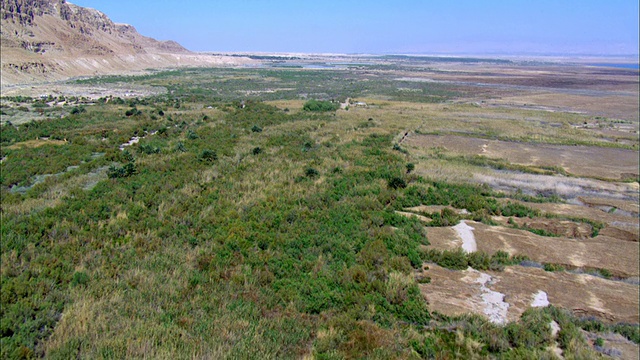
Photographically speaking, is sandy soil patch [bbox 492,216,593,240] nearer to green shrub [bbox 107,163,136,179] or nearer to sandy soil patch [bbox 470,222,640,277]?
sandy soil patch [bbox 470,222,640,277]

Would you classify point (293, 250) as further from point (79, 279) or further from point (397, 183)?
point (397, 183)

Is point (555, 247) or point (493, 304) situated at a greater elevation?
point (493, 304)

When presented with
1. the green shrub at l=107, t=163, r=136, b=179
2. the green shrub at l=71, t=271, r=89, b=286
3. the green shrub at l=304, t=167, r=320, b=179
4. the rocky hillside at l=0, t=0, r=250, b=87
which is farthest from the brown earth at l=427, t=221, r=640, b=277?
the rocky hillside at l=0, t=0, r=250, b=87

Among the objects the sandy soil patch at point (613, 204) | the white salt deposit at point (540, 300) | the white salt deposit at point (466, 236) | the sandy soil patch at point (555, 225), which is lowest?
the sandy soil patch at point (613, 204)

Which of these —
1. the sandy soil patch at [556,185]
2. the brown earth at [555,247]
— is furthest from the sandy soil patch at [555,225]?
the sandy soil patch at [556,185]

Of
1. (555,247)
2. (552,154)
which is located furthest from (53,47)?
(555,247)

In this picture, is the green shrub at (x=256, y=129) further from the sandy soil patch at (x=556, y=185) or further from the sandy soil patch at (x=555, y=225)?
Result: the sandy soil patch at (x=555, y=225)
